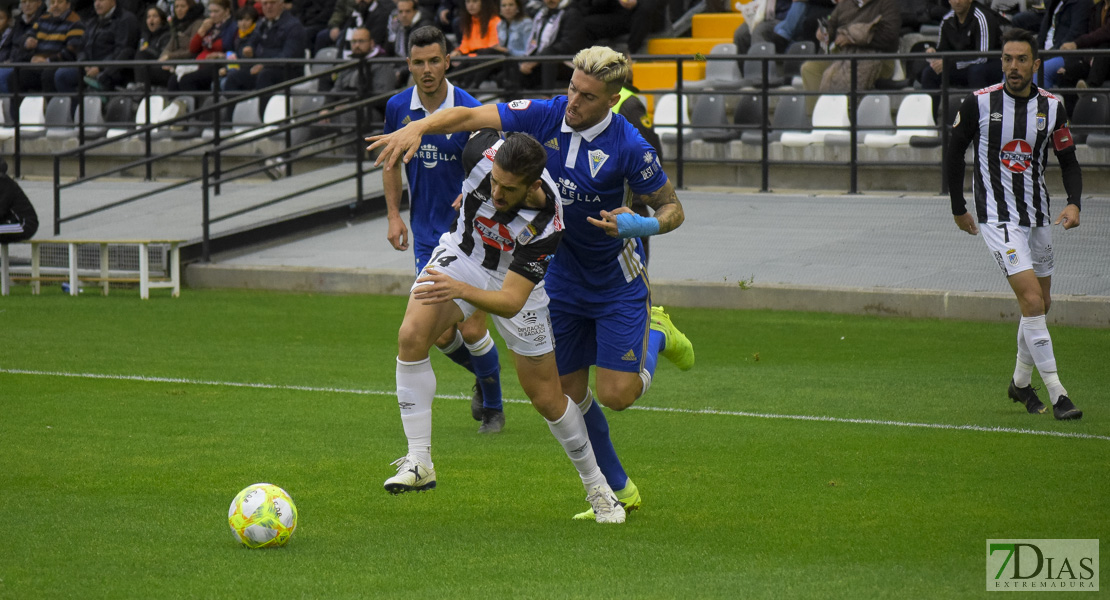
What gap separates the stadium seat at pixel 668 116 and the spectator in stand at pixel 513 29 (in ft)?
7.00

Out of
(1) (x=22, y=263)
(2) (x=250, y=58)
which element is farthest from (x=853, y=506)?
(2) (x=250, y=58)

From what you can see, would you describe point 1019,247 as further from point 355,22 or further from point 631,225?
point 355,22

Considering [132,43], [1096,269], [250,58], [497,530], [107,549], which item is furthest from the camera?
[132,43]

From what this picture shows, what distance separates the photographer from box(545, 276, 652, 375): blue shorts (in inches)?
244

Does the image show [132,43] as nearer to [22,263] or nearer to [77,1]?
[77,1]

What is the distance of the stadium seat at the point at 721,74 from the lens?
1736cm

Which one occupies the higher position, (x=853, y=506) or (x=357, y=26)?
(x=357, y=26)

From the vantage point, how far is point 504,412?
8516mm

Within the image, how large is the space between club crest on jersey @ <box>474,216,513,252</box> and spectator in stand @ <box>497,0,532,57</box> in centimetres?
1264

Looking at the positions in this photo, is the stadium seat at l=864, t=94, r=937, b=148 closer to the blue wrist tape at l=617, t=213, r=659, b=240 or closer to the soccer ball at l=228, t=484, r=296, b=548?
the blue wrist tape at l=617, t=213, r=659, b=240

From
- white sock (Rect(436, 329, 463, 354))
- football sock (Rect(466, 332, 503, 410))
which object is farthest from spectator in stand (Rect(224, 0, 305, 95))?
football sock (Rect(466, 332, 503, 410))

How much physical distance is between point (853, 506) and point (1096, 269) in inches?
292

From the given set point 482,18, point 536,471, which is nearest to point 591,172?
point 536,471

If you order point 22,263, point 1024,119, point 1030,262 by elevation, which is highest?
point 1024,119
